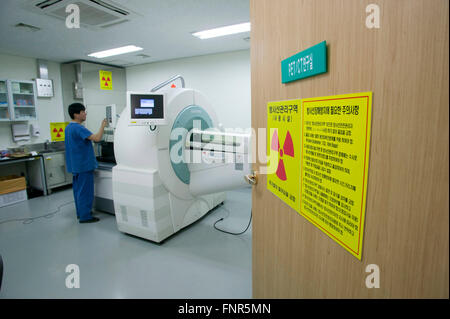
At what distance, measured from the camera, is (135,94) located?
2088mm

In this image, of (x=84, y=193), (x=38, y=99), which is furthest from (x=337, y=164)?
(x=38, y=99)

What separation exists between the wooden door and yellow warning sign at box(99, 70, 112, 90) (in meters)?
5.15

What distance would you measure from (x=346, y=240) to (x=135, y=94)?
1.98 m

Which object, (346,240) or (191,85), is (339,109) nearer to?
(346,240)

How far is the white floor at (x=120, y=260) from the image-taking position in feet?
5.92

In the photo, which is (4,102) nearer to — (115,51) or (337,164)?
(115,51)

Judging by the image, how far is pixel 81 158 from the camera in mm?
2855

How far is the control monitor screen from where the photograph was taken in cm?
207

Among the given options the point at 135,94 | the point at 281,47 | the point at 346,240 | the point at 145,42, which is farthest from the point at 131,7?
the point at 346,240

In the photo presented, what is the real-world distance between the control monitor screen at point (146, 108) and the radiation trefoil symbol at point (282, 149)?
54.6 inches

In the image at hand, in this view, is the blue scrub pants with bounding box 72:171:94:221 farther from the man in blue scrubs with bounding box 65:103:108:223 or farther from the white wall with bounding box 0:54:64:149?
the white wall with bounding box 0:54:64:149

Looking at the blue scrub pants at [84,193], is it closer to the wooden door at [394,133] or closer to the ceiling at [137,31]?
the ceiling at [137,31]

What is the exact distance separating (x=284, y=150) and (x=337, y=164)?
11.7 inches
